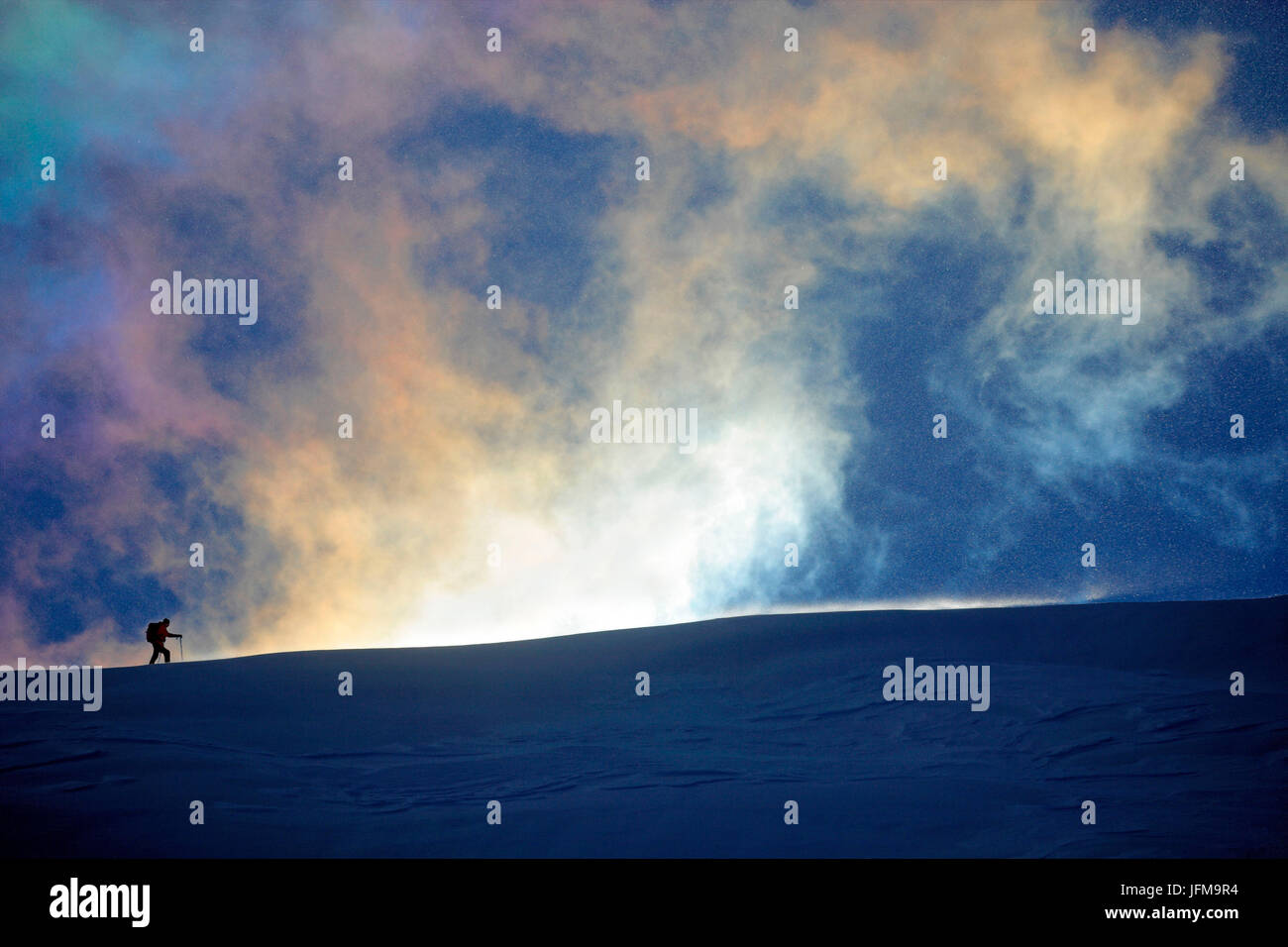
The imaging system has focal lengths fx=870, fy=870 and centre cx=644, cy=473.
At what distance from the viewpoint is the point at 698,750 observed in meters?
9.12

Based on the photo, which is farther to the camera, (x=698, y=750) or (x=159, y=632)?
(x=159, y=632)

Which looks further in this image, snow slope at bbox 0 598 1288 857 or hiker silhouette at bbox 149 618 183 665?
hiker silhouette at bbox 149 618 183 665

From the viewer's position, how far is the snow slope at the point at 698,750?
23.2 ft

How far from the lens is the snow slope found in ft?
23.2

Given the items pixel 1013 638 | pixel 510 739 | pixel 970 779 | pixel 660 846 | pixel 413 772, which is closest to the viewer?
pixel 660 846

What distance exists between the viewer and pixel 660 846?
6.93 meters

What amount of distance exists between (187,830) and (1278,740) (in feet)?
33.9

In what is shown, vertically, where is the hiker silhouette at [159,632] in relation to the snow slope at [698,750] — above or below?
above

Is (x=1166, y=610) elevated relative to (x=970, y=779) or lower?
elevated

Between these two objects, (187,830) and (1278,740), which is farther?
(1278,740)

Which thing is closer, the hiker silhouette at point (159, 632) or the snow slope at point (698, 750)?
the snow slope at point (698, 750)

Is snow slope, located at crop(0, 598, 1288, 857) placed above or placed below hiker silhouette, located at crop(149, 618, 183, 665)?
below

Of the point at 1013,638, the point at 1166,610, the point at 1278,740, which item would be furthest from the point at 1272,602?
the point at 1278,740
